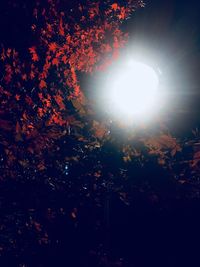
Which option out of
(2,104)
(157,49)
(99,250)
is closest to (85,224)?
(99,250)

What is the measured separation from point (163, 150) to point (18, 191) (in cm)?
398

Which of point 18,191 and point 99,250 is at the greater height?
point 18,191

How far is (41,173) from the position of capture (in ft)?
23.3

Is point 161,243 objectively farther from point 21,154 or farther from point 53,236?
point 21,154

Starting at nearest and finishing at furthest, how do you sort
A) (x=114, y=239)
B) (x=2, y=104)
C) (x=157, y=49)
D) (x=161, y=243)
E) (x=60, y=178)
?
(x=161, y=243), (x=114, y=239), (x=60, y=178), (x=2, y=104), (x=157, y=49)

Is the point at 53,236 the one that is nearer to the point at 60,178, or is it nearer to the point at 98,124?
the point at 60,178

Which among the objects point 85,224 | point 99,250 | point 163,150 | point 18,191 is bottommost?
point 99,250

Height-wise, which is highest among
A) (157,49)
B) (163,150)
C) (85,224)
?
(157,49)

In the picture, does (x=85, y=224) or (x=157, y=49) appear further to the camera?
(x=157, y=49)

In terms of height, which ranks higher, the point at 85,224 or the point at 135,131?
the point at 135,131

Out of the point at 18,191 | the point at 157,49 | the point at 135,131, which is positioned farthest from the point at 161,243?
the point at 157,49

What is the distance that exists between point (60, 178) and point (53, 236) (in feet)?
4.94

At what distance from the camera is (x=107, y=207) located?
260 inches

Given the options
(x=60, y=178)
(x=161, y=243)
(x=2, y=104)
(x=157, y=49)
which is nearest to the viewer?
(x=161, y=243)
